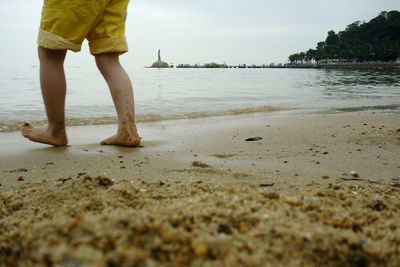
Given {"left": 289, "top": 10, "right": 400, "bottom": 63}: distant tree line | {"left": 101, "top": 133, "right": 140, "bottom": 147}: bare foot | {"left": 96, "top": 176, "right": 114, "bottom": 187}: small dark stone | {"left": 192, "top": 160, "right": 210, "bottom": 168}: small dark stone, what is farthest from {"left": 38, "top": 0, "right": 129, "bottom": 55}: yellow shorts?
{"left": 289, "top": 10, "right": 400, "bottom": 63}: distant tree line

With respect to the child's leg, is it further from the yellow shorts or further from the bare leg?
the bare leg

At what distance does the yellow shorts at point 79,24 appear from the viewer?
2.42 m

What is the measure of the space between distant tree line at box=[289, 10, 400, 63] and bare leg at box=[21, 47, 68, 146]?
100 meters

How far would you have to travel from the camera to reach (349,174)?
1.98m

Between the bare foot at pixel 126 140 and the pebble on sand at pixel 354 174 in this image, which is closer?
the pebble on sand at pixel 354 174

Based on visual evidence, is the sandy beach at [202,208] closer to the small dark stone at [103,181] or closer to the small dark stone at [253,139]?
the small dark stone at [103,181]

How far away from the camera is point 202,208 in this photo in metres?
1.03

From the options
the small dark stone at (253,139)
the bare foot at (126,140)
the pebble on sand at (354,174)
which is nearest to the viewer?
the pebble on sand at (354,174)

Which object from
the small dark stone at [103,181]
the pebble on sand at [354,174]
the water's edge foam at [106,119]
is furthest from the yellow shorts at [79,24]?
the water's edge foam at [106,119]

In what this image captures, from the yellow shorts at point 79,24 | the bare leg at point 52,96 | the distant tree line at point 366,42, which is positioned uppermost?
the distant tree line at point 366,42

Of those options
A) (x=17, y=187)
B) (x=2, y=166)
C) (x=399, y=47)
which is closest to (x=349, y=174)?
(x=17, y=187)

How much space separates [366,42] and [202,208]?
373 ft

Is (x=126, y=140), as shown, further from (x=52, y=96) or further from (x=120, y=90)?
(x=52, y=96)

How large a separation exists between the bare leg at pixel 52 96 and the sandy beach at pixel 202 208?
0.53 ft
